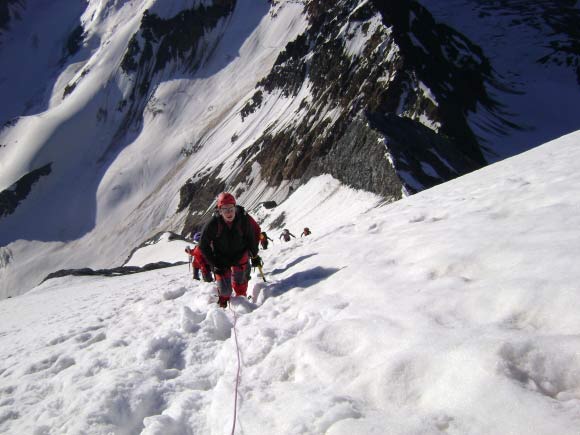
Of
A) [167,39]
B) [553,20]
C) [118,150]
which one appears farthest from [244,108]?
[553,20]

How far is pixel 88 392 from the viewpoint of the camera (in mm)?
4203

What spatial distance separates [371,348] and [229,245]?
3.84 meters

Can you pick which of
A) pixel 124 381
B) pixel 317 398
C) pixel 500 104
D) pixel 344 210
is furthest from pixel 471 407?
pixel 500 104

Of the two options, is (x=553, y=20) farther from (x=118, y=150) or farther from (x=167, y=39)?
(x=118, y=150)

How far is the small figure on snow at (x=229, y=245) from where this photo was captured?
21.7 feet

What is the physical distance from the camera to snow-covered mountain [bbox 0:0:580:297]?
4148 cm

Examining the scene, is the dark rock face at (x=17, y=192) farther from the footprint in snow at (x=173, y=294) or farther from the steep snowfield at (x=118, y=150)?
the footprint in snow at (x=173, y=294)

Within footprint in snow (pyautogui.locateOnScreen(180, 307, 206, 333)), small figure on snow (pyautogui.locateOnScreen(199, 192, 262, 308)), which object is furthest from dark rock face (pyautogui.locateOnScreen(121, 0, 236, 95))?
footprint in snow (pyautogui.locateOnScreen(180, 307, 206, 333))

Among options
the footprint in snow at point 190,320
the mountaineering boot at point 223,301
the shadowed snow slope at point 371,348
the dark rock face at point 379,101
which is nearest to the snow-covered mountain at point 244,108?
the dark rock face at point 379,101

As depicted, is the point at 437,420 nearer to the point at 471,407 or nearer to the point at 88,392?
the point at 471,407

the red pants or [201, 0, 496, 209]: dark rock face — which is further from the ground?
[201, 0, 496, 209]: dark rock face

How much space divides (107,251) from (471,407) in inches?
3289

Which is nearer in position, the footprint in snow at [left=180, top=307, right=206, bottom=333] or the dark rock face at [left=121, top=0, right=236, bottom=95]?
the footprint in snow at [left=180, top=307, right=206, bottom=333]

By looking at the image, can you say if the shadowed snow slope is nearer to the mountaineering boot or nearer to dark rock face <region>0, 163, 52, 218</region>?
the mountaineering boot
